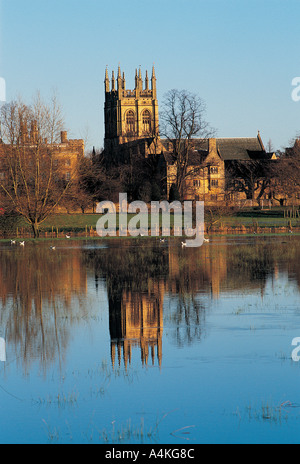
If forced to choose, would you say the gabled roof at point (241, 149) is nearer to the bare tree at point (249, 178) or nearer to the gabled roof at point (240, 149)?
the gabled roof at point (240, 149)

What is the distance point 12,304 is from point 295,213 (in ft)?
203

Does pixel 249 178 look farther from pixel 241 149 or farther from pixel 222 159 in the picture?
pixel 241 149

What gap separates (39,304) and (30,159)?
33510 millimetres

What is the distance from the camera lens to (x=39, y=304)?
18.5 m

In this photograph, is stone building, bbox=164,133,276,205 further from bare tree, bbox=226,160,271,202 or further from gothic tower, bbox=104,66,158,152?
gothic tower, bbox=104,66,158,152

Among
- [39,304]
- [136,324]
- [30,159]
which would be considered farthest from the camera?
[30,159]

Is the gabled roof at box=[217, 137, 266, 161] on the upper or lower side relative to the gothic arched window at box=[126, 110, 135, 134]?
lower

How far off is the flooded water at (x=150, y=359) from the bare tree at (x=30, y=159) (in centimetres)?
2537

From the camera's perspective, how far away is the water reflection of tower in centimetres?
1309

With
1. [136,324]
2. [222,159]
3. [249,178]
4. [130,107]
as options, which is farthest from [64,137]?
[130,107]

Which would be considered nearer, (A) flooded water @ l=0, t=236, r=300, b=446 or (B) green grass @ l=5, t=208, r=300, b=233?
(A) flooded water @ l=0, t=236, r=300, b=446

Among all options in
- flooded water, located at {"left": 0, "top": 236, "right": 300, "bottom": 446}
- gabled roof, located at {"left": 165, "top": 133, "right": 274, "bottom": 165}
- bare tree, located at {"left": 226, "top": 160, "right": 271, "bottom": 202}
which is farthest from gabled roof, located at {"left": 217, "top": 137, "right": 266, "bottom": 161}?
flooded water, located at {"left": 0, "top": 236, "right": 300, "bottom": 446}

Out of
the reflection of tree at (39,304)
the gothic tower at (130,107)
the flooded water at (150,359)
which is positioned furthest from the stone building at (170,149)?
the flooded water at (150,359)

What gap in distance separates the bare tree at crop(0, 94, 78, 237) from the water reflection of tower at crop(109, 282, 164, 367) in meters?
29.8
